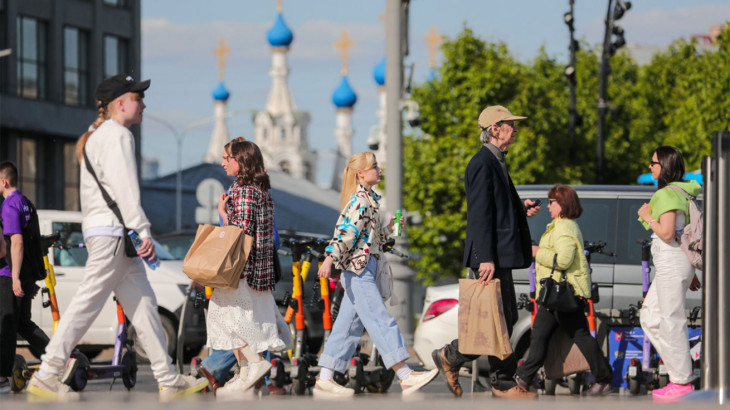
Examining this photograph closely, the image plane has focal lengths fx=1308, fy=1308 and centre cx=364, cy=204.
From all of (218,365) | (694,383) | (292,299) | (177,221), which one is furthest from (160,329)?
(177,221)

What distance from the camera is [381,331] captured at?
8.99 m

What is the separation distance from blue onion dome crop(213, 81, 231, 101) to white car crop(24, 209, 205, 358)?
10821 centimetres

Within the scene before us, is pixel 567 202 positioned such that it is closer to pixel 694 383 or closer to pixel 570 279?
pixel 570 279

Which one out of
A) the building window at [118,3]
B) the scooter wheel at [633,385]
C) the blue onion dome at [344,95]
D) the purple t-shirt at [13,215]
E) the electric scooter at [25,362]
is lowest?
the scooter wheel at [633,385]

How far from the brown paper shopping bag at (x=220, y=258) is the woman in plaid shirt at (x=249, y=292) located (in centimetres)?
17

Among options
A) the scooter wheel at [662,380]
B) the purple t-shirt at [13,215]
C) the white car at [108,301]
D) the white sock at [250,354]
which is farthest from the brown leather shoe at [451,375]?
the white car at [108,301]

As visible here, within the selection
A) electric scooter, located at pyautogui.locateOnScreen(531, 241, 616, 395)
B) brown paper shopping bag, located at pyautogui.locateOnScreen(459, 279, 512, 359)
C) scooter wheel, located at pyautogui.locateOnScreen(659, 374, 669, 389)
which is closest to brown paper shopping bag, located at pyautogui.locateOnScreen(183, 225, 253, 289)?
brown paper shopping bag, located at pyautogui.locateOnScreen(459, 279, 512, 359)

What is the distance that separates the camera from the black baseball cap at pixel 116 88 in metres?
8.09

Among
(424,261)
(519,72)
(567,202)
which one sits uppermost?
(519,72)

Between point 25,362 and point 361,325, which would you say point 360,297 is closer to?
point 361,325

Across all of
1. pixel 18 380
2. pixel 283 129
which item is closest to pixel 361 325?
pixel 18 380

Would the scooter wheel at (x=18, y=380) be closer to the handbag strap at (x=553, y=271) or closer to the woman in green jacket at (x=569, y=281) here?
the woman in green jacket at (x=569, y=281)

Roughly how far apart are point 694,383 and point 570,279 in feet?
3.93

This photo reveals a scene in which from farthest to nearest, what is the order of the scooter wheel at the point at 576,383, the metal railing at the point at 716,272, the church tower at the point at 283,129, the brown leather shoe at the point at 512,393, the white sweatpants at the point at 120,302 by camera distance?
the church tower at the point at 283,129 → the scooter wheel at the point at 576,383 → the brown leather shoe at the point at 512,393 → the white sweatpants at the point at 120,302 → the metal railing at the point at 716,272
